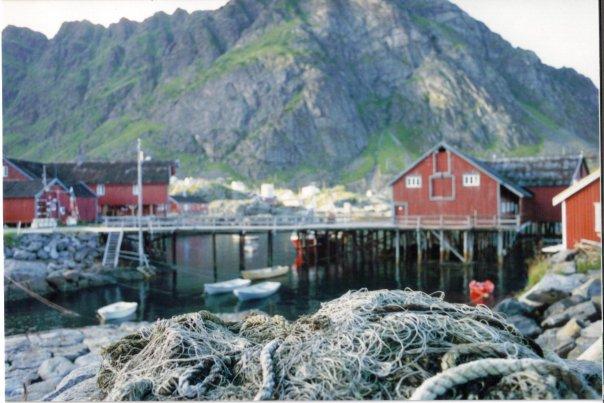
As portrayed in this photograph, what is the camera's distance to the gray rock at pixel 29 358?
9945 mm

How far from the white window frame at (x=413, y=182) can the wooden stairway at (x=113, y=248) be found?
14.4 m

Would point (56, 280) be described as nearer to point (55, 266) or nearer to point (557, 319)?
point (55, 266)

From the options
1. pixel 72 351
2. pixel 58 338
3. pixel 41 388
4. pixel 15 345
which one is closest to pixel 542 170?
pixel 58 338

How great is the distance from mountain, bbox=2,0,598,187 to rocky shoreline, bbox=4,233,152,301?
5695 cm

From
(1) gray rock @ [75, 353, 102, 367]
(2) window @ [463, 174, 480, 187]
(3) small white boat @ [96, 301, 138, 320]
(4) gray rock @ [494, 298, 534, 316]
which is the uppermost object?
(2) window @ [463, 174, 480, 187]

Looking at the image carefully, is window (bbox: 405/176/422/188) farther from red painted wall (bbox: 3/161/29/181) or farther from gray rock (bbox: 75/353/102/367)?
red painted wall (bbox: 3/161/29/181)

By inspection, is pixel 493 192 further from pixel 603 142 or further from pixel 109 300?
pixel 603 142

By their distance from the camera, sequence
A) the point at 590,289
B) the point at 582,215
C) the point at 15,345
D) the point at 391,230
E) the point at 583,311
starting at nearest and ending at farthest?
1. the point at 583,311
2. the point at 590,289
3. the point at 15,345
4. the point at 582,215
5. the point at 391,230

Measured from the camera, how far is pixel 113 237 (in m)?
26.2

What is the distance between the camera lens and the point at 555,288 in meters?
11.8

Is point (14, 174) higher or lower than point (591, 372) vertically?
higher

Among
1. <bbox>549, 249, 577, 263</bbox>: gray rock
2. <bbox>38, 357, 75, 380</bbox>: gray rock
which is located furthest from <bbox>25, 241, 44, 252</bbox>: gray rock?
<bbox>549, 249, 577, 263</bbox>: gray rock

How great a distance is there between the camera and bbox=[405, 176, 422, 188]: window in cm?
2703

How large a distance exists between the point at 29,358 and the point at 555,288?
11095mm
